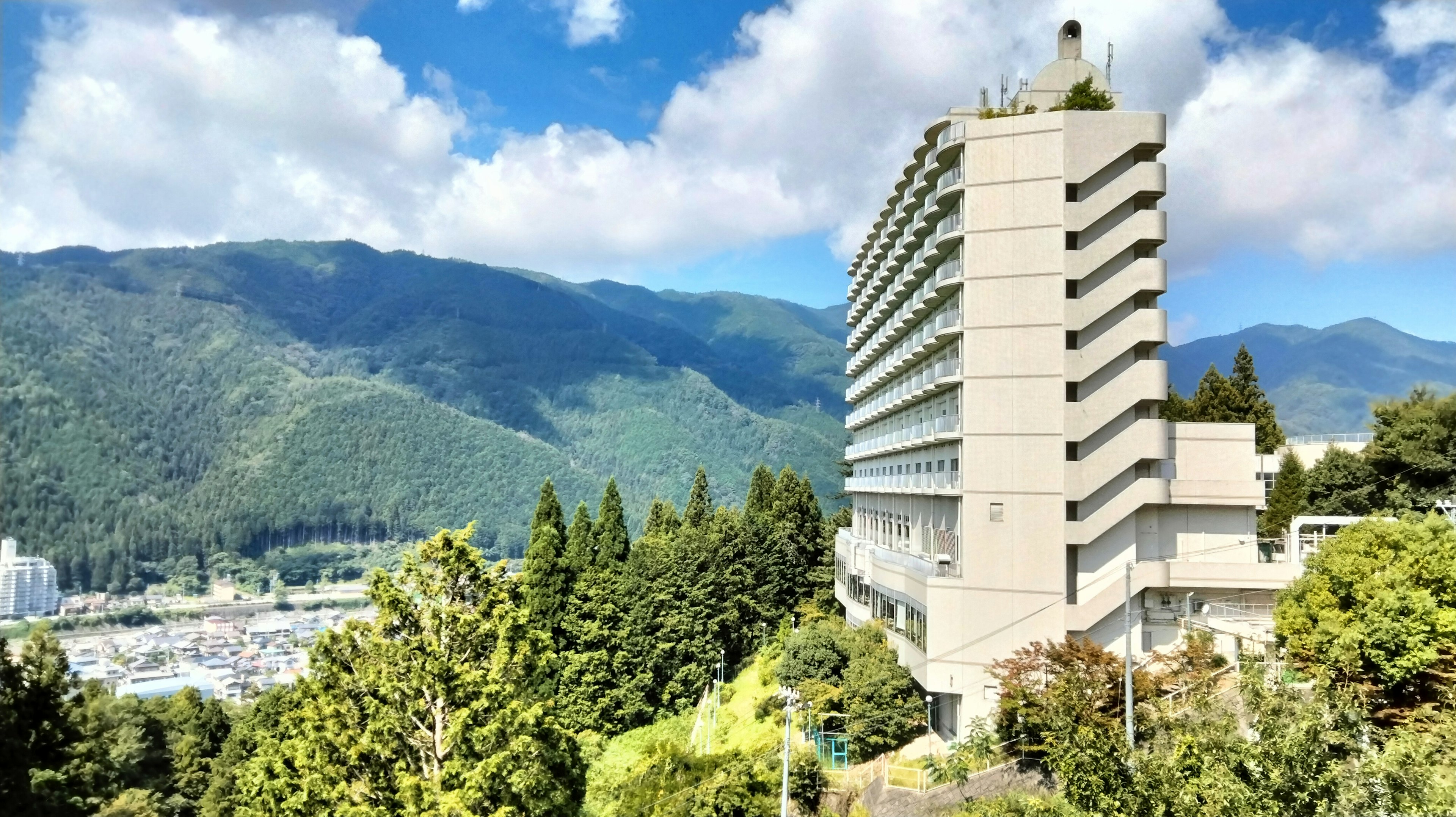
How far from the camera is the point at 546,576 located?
43812 mm

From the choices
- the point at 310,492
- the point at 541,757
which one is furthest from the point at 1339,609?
the point at 310,492

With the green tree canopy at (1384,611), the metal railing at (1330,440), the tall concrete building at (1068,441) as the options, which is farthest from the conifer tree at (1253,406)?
the green tree canopy at (1384,611)

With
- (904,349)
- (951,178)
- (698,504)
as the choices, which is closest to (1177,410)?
(904,349)

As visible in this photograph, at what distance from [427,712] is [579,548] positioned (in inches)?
987

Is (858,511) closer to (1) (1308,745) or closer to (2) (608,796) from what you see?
(2) (608,796)

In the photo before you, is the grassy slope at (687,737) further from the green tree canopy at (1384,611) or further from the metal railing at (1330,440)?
the metal railing at (1330,440)

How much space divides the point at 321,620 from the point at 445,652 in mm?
147677

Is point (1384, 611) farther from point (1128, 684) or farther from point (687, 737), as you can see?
point (687, 737)

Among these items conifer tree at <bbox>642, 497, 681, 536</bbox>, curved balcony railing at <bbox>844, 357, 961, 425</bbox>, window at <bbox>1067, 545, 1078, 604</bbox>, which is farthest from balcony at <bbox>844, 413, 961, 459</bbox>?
conifer tree at <bbox>642, 497, 681, 536</bbox>

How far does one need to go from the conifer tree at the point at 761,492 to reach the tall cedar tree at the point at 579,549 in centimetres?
1642

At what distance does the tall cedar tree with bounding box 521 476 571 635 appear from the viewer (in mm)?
43156

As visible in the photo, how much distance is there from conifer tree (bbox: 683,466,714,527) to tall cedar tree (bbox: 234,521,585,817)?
42702 mm

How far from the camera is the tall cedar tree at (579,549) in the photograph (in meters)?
44.4

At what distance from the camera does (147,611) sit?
140 metres
